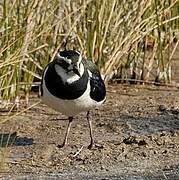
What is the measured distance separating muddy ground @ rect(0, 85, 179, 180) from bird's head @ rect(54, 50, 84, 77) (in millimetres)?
599

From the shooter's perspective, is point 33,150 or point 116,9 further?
point 116,9

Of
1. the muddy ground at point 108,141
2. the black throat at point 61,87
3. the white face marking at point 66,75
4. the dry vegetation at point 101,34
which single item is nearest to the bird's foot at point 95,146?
the muddy ground at point 108,141

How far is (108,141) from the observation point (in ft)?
18.4

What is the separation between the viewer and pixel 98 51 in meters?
6.65

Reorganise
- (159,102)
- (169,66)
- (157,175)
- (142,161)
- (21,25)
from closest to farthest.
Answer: (157,175) → (142,161) → (21,25) → (159,102) → (169,66)

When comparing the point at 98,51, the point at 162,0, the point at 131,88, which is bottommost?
the point at 131,88

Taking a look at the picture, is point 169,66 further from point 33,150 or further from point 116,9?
A: point 33,150

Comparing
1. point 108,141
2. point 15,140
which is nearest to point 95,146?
point 108,141

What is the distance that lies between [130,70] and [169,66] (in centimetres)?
38

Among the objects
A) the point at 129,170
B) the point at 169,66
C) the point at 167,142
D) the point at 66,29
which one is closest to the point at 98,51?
the point at 66,29

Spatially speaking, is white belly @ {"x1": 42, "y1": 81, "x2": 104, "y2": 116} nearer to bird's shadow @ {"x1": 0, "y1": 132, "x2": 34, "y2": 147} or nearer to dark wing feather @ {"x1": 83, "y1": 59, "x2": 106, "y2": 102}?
dark wing feather @ {"x1": 83, "y1": 59, "x2": 106, "y2": 102}

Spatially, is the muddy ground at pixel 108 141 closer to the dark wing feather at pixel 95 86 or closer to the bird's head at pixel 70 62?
the dark wing feather at pixel 95 86

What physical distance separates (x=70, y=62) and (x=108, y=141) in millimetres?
811

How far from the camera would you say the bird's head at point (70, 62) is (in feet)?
16.7
